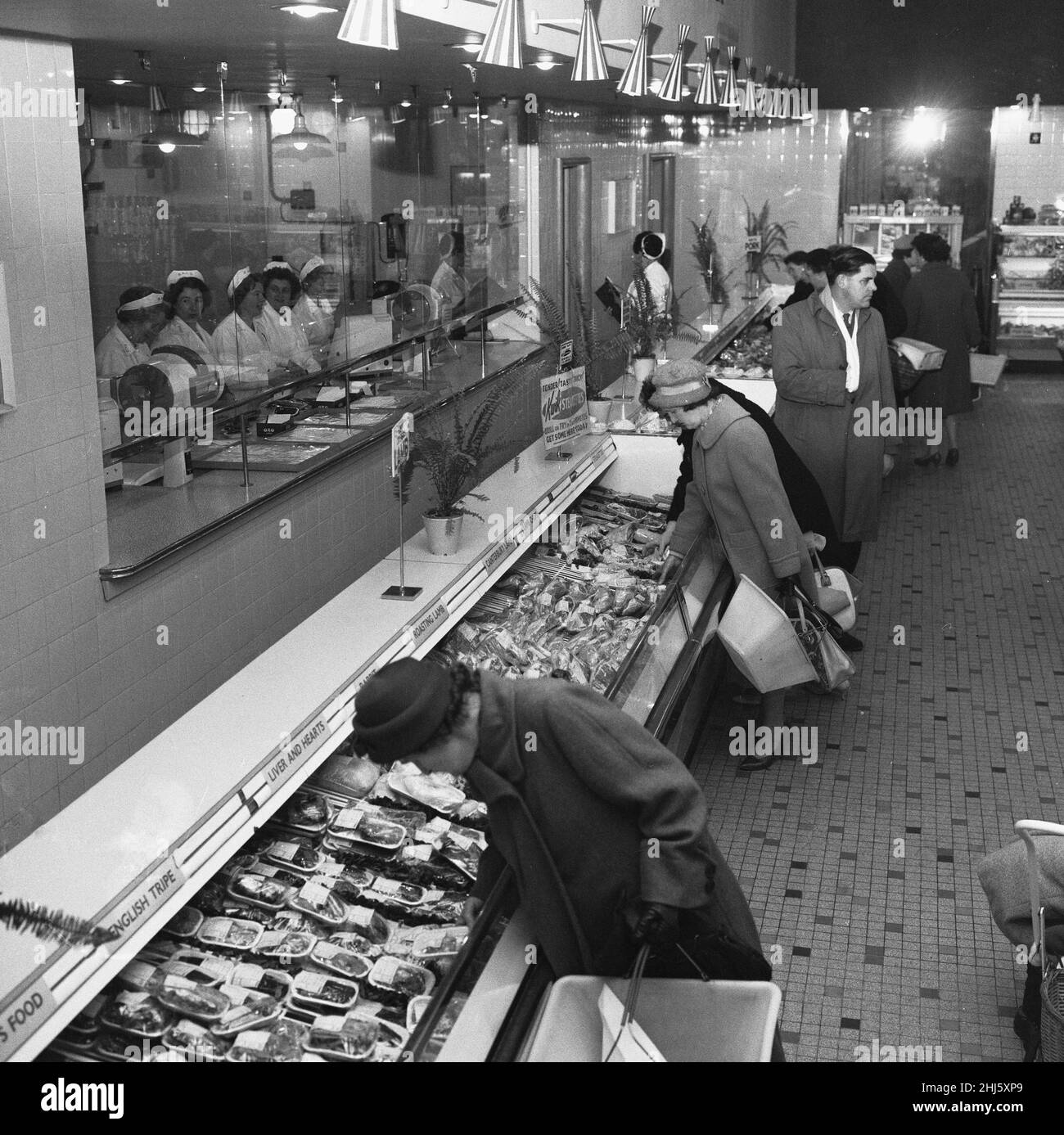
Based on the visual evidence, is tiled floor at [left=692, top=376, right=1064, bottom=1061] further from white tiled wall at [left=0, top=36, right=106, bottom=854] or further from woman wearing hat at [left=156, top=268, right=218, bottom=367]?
woman wearing hat at [left=156, top=268, right=218, bottom=367]

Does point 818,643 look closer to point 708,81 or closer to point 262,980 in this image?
point 262,980

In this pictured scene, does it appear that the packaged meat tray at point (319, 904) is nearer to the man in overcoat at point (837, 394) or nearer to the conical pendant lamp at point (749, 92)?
the man in overcoat at point (837, 394)

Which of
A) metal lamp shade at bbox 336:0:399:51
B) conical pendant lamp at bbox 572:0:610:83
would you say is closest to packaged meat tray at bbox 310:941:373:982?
metal lamp shade at bbox 336:0:399:51

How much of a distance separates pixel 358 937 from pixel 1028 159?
14.2m

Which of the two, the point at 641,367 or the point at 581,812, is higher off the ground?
the point at 641,367

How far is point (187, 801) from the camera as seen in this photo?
296 cm

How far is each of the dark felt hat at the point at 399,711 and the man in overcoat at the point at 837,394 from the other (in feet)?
13.6

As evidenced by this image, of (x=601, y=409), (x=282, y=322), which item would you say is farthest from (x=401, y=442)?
(x=282, y=322)

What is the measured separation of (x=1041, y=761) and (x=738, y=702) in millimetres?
1245

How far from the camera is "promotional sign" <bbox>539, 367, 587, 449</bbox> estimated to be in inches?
246

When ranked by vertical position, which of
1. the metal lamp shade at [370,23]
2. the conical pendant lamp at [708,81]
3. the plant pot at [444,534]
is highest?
the conical pendant lamp at [708,81]

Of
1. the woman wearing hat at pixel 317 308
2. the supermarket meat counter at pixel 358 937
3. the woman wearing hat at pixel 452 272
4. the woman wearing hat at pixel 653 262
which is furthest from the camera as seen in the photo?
the woman wearing hat at pixel 653 262

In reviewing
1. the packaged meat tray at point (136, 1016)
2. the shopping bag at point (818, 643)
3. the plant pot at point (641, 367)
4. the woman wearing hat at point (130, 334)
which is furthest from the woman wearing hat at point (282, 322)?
the packaged meat tray at point (136, 1016)

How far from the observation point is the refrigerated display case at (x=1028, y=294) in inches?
576
